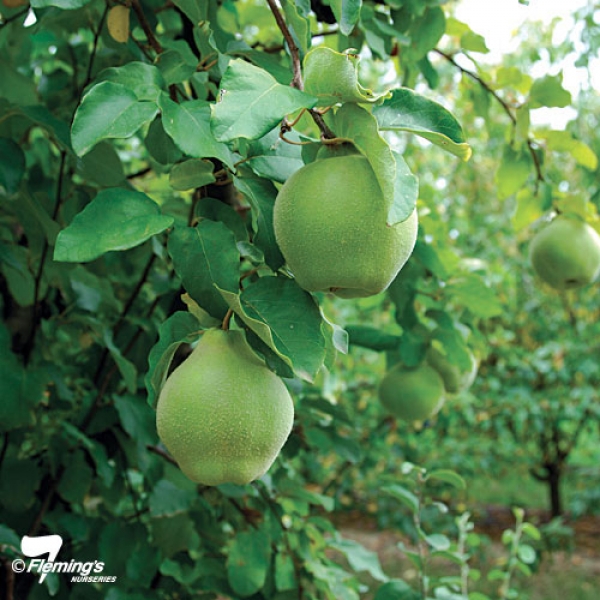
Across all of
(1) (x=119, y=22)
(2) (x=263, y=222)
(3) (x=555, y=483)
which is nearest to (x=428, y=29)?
(1) (x=119, y=22)

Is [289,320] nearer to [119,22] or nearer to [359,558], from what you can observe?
[119,22]

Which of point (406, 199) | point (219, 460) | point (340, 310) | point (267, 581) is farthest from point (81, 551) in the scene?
point (340, 310)

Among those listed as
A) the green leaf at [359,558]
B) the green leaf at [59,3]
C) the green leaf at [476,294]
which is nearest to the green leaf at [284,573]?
the green leaf at [359,558]

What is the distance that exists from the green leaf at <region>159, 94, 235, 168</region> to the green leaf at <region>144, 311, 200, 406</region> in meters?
0.17

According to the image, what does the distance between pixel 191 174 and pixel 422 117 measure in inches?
10.3

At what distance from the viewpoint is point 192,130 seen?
0.64 metres

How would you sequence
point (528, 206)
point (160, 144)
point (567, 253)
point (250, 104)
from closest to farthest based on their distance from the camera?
point (250, 104), point (160, 144), point (567, 253), point (528, 206)

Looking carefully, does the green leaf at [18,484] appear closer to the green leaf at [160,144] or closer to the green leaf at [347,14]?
the green leaf at [160,144]

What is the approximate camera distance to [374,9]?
1.12 metres

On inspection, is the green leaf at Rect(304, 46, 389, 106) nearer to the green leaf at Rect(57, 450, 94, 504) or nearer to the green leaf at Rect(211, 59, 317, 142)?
the green leaf at Rect(211, 59, 317, 142)

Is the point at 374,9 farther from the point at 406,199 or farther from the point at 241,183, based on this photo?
the point at 406,199

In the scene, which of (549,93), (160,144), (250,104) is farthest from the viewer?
(549,93)

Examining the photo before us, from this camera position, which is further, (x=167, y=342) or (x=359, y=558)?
(x=359, y=558)

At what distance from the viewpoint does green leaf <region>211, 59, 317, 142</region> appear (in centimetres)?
55
